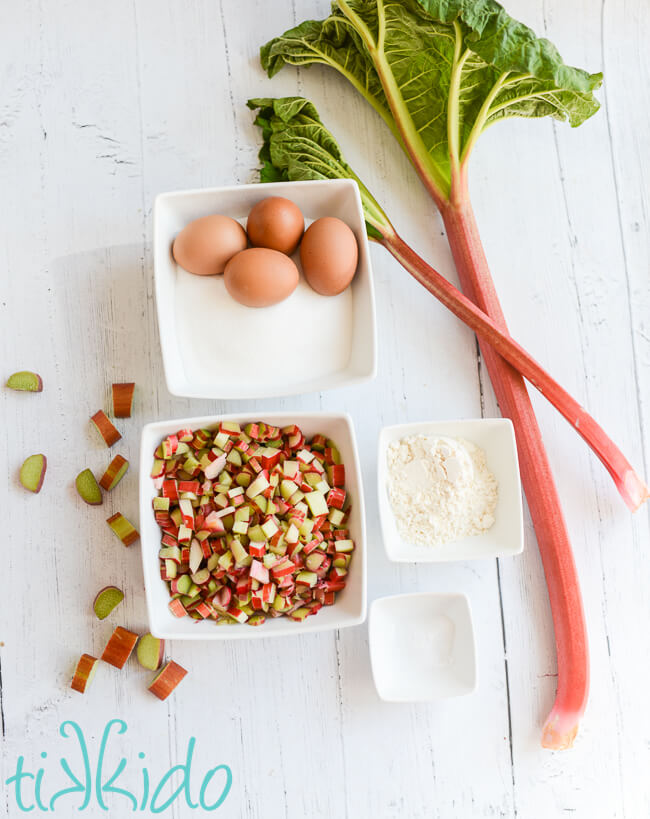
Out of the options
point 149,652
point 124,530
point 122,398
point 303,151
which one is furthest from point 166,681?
point 303,151

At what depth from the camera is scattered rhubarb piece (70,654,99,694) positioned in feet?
4.06

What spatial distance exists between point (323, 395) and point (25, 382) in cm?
57

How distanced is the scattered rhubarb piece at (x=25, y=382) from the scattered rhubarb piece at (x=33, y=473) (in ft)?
0.43

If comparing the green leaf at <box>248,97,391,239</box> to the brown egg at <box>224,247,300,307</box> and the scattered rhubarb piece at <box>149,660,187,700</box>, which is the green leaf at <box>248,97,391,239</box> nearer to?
the brown egg at <box>224,247,300,307</box>

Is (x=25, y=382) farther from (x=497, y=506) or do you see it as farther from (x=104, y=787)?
(x=497, y=506)

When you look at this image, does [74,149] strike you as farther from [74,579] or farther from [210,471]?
[74,579]

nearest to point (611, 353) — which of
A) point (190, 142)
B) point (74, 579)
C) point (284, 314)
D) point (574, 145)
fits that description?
point (574, 145)

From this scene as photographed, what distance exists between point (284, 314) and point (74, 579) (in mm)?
637

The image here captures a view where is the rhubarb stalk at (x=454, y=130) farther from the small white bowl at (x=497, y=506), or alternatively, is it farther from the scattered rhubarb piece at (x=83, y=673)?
the scattered rhubarb piece at (x=83, y=673)

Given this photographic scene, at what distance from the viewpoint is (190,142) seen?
4.36 feet

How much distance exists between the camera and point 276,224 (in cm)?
114

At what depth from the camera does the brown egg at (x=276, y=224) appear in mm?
1142

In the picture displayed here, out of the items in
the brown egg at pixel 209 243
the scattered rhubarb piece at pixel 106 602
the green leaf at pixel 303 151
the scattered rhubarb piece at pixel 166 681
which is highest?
the green leaf at pixel 303 151

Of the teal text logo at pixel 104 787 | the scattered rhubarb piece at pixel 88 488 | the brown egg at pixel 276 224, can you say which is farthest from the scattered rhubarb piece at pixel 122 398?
the teal text logo at pixel 104 787
